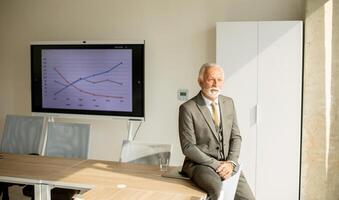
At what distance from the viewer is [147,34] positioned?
5.25 m

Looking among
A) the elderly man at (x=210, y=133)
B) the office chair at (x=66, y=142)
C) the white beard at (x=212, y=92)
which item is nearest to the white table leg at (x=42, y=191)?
the office chair at (x=66, y=142)

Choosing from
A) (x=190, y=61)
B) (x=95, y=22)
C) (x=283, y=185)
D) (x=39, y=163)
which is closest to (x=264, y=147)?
(x=283, y=185)

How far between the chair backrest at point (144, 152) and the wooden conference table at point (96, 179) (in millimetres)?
144

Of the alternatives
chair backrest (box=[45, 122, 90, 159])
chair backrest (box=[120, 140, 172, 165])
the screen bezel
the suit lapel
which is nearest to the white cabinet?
the screen bezel

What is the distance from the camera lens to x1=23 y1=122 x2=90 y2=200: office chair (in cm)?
412

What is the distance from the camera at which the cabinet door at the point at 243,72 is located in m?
4.48

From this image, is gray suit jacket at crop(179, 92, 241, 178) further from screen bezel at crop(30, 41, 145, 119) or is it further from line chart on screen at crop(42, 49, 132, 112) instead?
line chart on screen at crop(42, 49, 132, 112)

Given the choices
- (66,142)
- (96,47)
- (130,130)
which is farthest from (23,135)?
(96,47)

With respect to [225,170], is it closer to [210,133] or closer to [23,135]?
[210,133]

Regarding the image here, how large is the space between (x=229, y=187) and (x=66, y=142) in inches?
76.3

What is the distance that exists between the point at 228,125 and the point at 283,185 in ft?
5.27

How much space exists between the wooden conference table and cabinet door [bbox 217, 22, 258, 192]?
4.58 ft

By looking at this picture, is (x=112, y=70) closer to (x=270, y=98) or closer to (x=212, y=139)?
(x=270, y=98)

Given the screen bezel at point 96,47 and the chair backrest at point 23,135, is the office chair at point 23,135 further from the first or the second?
the screen bezel at point 96,47
